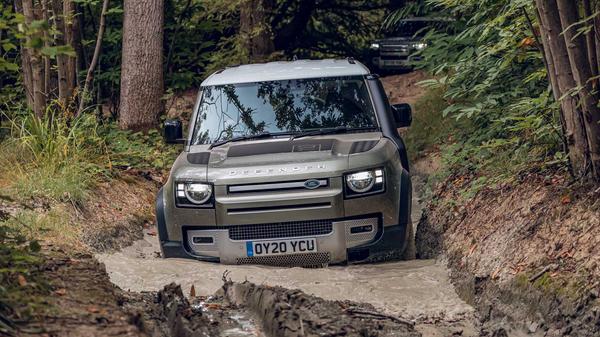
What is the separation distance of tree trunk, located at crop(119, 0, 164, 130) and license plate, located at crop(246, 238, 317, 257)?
7.31 meters

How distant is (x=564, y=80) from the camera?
8.27m

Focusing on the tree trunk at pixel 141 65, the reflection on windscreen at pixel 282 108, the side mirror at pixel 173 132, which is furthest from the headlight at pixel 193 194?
the tree trunk at pixel 141 65

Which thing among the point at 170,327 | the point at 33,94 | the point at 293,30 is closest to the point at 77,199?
the point at 33,94

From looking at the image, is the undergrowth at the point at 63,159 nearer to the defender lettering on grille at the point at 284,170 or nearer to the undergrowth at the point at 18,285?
the defender lettering on grille at the point at 284,170

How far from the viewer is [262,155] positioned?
870 centimetres

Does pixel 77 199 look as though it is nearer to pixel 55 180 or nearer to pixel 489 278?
pixel 55 180

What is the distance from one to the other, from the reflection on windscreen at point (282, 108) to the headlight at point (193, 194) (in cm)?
80

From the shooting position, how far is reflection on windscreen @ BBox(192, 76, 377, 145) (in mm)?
9398

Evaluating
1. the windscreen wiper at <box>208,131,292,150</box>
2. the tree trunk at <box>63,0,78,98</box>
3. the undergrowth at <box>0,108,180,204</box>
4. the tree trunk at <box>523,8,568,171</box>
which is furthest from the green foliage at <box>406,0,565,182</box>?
the tree trunk at <box>63,0,78,98</box>

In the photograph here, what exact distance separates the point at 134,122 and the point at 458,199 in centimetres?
645

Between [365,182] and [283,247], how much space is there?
2.77 feet

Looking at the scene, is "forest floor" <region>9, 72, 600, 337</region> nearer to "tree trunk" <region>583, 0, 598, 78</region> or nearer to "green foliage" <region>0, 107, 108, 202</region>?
"green foliage" <region>0, 107, 108, 202</region>

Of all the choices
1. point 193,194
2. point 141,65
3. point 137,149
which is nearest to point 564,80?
point 193,194

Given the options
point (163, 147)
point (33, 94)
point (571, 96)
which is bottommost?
point (163, 147)
